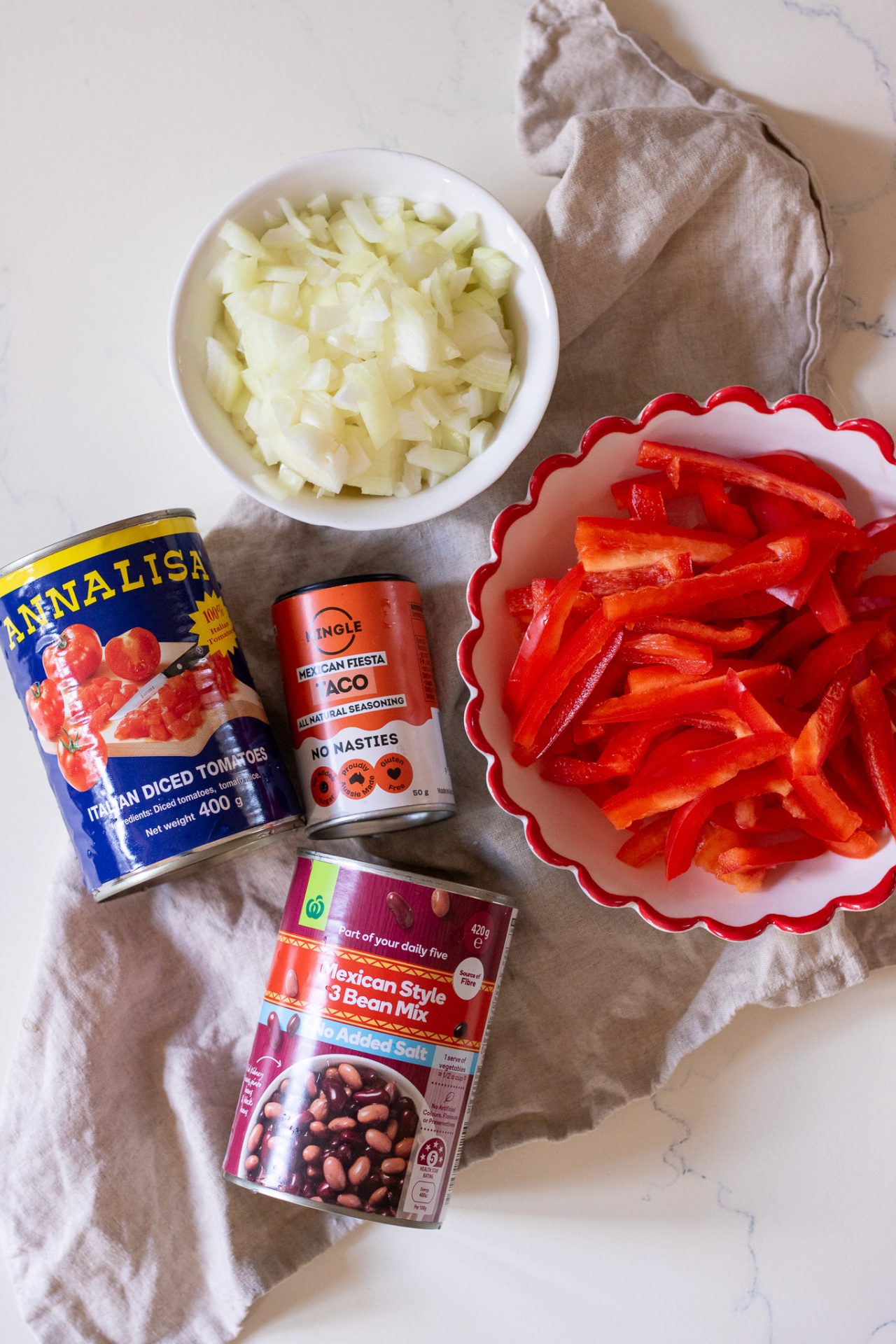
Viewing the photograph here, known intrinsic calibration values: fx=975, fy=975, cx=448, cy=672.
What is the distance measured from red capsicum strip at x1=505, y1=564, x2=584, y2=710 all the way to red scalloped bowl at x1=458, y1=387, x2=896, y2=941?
6cm

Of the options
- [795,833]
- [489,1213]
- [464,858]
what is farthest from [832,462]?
[489,1213]

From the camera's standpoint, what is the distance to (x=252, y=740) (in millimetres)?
1330

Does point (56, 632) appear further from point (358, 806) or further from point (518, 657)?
point (518, 657)

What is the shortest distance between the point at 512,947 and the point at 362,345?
93 cm

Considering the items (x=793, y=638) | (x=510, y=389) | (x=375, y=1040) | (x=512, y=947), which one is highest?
(x=510, y=389)

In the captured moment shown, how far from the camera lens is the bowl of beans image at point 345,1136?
1.26 m

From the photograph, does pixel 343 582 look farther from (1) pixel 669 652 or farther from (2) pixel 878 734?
(2) pixel 878 734

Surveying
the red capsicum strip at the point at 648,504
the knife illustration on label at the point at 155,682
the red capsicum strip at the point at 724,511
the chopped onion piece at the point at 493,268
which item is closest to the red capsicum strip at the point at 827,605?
the red capsicum strip at the point at 724,511

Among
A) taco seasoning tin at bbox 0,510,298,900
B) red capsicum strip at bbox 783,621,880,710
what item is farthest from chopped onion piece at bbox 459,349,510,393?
red capsicum strip at bbox 783,621,880,710

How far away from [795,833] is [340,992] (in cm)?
68

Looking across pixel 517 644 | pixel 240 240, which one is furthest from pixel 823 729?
pixel 240 240

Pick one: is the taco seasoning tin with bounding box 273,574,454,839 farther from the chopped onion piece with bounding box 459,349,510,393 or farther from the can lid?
the chopped onion piece with bounding box 459,349,510,393

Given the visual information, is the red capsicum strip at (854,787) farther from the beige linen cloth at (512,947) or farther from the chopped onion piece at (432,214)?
the chopped onion piece at (432,214)

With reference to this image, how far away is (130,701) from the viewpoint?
1255 mm
